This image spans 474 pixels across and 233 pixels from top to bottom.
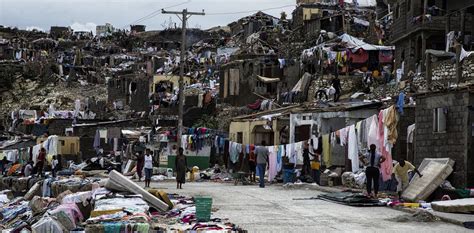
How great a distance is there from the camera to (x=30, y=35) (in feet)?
356

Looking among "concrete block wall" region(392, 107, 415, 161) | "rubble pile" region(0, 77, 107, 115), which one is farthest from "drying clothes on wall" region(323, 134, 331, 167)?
"rubble pile" region(0, 77, 107, 115)

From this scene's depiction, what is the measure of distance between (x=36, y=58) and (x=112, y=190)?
7341 centimetres

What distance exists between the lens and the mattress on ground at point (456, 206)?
13.1 m

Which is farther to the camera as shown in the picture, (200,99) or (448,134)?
(200,99)


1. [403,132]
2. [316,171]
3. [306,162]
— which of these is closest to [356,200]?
[403,132]

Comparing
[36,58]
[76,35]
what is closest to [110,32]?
[76,35]

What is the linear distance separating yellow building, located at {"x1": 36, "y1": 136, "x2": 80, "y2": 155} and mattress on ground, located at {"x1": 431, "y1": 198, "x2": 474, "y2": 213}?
3076cm

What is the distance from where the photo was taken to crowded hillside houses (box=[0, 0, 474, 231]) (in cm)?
1925

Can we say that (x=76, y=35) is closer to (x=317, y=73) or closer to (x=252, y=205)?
(x=317, y=73)

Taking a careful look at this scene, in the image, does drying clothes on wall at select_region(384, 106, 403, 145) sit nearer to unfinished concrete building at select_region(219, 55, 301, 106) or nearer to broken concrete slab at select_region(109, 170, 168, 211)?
broken concrete slab at select_region(109, 170, 168, 211)

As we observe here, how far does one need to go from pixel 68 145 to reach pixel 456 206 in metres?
32.1

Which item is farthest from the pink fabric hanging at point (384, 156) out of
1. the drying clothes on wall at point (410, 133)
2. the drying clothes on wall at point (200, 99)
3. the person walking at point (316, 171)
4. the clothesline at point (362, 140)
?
the drying clothes on wall at point (200, 99)

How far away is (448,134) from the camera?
651 inches

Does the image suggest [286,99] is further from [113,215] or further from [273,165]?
[113,215]
